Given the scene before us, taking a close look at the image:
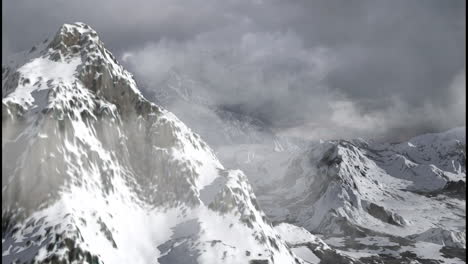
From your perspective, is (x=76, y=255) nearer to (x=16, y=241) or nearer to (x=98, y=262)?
(x=98, y=262)

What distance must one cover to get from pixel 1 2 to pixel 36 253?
109 meters

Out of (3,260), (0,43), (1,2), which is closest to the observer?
(1,2)

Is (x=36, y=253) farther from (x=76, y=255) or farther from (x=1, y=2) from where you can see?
(x=1, y=2)

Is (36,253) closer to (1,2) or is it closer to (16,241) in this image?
(16,241)

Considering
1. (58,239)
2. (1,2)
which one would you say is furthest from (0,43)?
(58,239)

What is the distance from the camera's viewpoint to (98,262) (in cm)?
19938

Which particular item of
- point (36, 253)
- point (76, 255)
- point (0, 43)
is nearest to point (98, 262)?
point (76, 255)

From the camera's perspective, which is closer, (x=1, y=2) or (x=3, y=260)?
(x=1, y=2)

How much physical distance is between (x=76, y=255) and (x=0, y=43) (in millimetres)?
98206

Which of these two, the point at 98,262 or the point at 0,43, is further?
the point at 98,262

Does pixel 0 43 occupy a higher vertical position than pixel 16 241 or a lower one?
higher

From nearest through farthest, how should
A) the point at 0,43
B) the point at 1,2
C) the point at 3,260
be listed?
the point at 1,2
the point at 0,43
the point at 3,260

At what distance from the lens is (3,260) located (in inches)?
7490

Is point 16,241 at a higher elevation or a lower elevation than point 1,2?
lower
